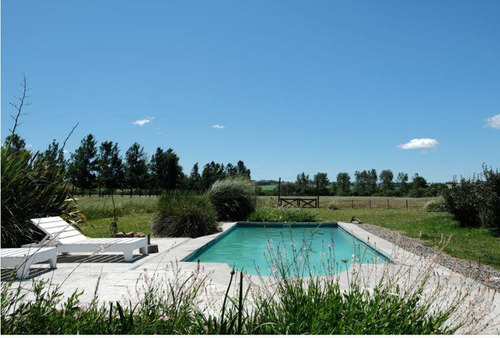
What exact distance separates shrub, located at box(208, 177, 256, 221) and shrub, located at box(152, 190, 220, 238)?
3283 mm

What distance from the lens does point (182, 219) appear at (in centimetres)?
988

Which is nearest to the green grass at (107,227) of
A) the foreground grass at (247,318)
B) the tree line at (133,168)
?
the foreground grass at (247,318)

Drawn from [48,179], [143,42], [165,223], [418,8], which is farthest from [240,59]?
[418,8]

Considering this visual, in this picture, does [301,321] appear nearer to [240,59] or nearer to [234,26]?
[234,26]

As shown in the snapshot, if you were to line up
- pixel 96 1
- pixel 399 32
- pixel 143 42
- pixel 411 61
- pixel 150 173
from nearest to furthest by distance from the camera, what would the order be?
pixel 96 1
pixel 399 32
pixel 143 42
pixel 411 61
pixel 150 173

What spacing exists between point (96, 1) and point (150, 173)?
1431 inches

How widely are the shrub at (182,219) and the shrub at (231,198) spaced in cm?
328

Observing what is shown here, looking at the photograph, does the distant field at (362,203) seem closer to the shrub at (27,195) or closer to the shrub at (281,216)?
the shrub at (281,216)

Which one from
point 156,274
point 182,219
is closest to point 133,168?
point 182,219

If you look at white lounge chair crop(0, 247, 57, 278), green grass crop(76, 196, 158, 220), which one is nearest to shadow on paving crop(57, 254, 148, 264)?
white lounge chair crop(0, 247, 57, 278)

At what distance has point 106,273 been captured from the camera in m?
5.11

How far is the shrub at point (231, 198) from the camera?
1376 cm

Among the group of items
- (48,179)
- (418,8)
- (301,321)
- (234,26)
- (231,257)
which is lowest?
(231,257)

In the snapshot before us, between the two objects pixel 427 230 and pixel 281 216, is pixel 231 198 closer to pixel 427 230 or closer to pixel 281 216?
pixel 281 216
